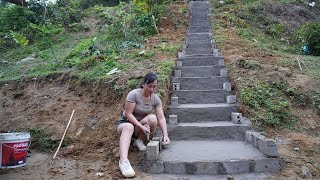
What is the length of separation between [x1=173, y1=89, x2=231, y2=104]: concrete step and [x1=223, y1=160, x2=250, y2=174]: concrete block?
2.42 meters

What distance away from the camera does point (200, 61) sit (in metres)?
7.79

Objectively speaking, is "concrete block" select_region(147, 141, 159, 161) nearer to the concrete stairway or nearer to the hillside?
the concrete stairway

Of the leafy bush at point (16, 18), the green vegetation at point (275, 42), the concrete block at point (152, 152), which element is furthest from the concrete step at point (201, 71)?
the leafy bush at point (16, 18)

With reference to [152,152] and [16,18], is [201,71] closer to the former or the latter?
[152,152]

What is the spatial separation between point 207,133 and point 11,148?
3051mm

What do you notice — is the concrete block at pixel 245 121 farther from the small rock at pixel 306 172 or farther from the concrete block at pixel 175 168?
the concrete block at pixel 175 168

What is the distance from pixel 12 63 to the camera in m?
10.5

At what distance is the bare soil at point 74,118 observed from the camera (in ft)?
14.3

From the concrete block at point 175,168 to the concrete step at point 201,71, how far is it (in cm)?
359

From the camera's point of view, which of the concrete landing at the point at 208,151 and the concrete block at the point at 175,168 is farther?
the concrete landing at the point at 208,151

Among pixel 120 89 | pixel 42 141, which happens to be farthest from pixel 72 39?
pixel 42 141

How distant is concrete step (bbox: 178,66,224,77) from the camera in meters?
7.20

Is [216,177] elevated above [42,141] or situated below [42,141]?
above

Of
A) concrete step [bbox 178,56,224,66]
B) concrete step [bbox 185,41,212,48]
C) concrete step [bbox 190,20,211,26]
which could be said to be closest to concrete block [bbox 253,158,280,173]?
concrete step [bbox 178,56,224,66]
